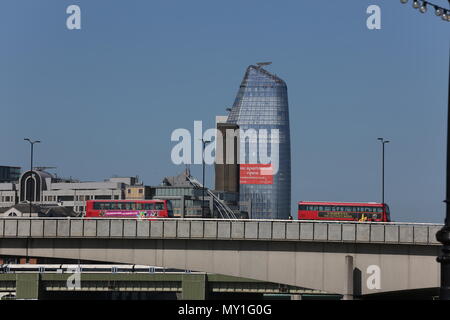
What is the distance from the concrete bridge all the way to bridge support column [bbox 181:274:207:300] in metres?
59.6

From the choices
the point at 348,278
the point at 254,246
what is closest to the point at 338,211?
the point at 254,246

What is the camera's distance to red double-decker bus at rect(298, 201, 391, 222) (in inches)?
4727

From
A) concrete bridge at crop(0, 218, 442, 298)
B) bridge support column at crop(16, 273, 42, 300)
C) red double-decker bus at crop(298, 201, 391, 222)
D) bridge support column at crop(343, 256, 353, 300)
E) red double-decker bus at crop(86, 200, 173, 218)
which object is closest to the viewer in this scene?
bridge support column at crop(343, 256, 353, 300)

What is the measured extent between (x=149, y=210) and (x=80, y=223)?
67578mm

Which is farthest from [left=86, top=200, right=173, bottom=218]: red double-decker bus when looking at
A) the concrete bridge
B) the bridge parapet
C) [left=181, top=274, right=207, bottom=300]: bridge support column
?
the bridge parapet

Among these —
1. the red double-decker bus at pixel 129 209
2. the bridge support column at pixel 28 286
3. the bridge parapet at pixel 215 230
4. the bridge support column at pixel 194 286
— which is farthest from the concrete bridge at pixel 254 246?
the red double-decker bus at pixel 129 209

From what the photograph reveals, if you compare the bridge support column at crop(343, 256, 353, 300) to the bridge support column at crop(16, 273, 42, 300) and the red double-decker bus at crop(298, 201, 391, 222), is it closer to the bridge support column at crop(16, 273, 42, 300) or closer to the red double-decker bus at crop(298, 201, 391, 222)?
the red double-decker bus at crop(298, 201, 391, 222)

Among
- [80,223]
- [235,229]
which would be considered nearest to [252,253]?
[235,229]

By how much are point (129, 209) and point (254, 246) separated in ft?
232

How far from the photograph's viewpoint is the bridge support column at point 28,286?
118m

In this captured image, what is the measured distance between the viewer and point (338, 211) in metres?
121
